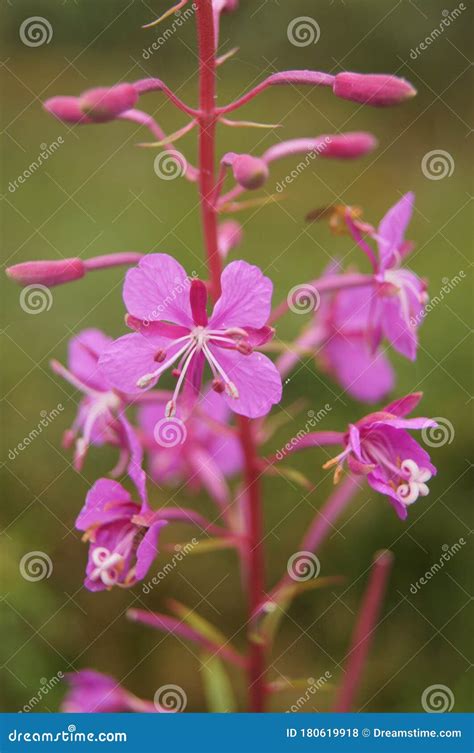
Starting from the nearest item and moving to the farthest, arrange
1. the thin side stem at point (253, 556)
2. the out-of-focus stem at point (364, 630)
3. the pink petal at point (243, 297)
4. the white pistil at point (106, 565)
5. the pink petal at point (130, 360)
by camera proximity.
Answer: the pink petal at point (243, 297)
the pink petal at point (130, 360)
the white pistil at point (106, 565)
the thin side stem at point (253, 556)
the out-of-focus stem at point (364, 630)

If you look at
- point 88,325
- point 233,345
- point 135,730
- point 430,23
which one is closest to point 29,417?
point 88,325

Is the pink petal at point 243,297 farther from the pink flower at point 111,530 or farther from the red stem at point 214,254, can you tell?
the pink flower at point 111,530

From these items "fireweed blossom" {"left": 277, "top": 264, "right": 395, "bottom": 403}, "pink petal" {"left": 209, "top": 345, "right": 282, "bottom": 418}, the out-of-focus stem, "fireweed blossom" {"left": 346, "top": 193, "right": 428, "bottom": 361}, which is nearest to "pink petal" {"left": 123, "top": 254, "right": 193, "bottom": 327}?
"pink petal" {"left": 209, "top": 345, "right": 282, "bottom": 418}

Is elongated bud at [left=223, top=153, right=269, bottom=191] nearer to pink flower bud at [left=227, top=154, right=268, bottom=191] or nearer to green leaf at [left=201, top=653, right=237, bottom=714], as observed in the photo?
pink flower bud at [left=227, top=154, right=268, bottom=191]

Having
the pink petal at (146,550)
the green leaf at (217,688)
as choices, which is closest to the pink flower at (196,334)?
the pink petal at (146,550)

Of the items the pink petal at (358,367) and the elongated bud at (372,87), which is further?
the pink petal at (358,367)

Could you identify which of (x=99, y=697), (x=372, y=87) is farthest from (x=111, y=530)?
(x=372, y=87)
